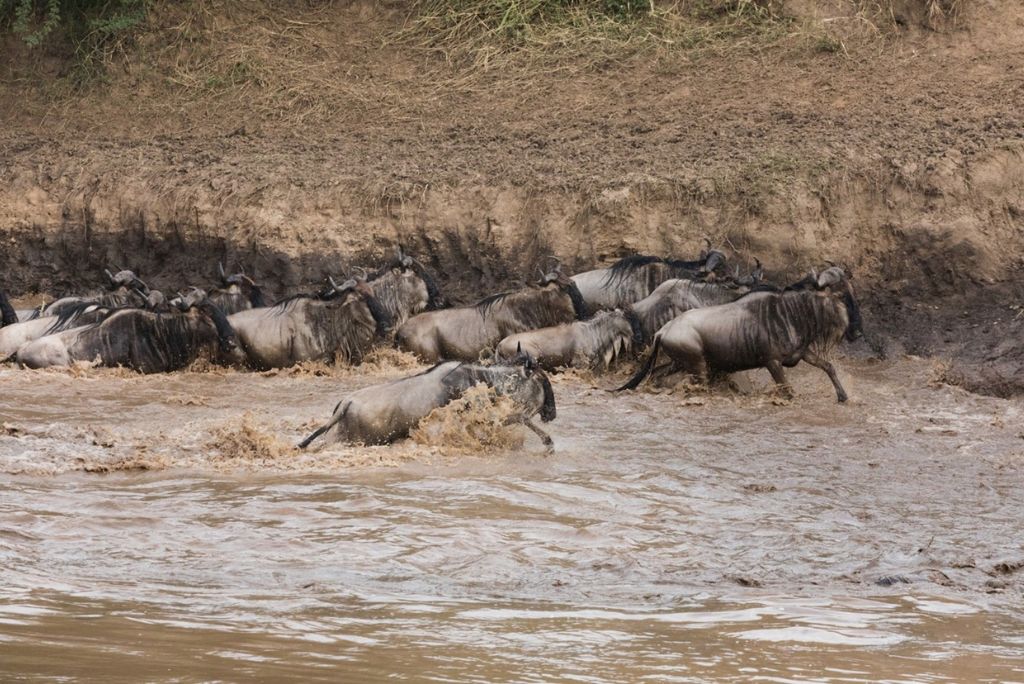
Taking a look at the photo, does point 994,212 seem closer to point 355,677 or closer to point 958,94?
point 958,94

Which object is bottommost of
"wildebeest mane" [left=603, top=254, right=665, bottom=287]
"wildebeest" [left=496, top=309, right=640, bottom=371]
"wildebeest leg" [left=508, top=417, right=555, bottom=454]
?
"wildebeest leg" [left=508, top=417, right=555, bottom=454]

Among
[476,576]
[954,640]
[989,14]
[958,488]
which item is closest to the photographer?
[954,640]

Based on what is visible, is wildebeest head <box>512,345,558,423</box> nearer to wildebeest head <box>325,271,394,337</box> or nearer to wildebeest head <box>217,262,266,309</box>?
wildebeest head <box>325,271,394,337</box>

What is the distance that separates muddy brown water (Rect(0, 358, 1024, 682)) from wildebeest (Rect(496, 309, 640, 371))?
90 cm

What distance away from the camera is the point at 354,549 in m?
6.75

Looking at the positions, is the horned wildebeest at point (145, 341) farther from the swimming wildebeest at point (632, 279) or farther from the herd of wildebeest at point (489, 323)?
the swimming wildebeest at point (632, 279)

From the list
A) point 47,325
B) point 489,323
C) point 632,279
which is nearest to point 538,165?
point 632,279

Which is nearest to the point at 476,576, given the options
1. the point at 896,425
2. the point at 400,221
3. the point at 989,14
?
the point at 896,425

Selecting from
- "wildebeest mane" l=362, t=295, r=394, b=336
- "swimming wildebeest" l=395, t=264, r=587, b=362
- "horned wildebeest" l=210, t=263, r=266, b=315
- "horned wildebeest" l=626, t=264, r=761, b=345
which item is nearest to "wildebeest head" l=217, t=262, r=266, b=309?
"horned wildebeest" l=210, t=263, r=266, b=315

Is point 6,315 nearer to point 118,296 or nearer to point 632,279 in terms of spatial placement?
point 118,296

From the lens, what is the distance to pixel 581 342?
40.2 feet

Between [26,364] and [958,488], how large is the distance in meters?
7.95

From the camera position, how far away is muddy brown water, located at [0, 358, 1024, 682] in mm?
4844

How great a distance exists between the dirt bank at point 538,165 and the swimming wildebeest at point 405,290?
734 millimetres
